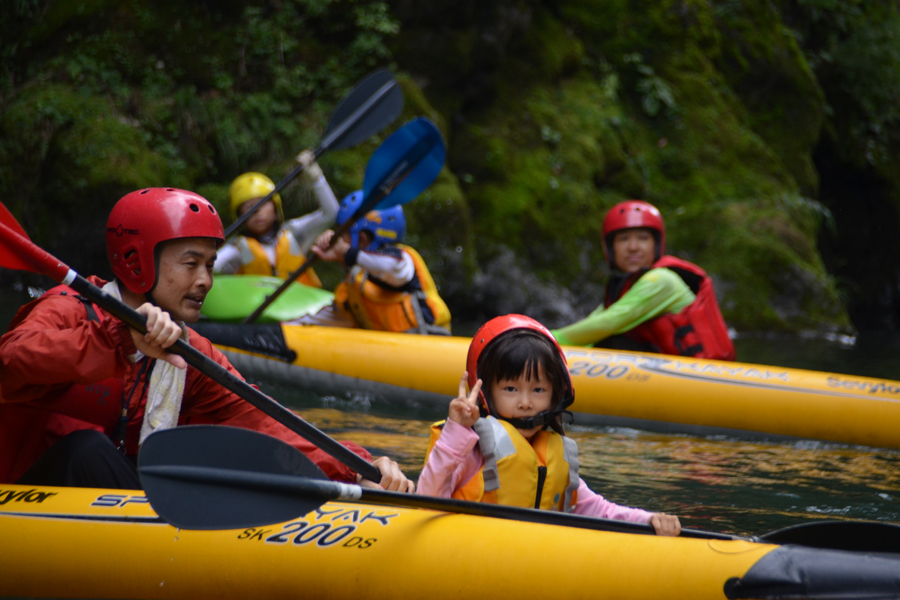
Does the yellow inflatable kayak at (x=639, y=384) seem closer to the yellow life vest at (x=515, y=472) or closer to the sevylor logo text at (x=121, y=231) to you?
the yellow life vest at (x=515, y=472)

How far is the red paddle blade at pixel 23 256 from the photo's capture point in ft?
5.93

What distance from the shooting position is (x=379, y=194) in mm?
5078

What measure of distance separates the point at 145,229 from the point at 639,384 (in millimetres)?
2947

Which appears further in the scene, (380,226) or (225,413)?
(380,226)

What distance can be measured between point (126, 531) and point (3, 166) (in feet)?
22.7

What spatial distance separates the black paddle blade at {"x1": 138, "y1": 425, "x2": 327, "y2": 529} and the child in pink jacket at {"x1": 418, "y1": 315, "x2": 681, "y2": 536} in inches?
14.2

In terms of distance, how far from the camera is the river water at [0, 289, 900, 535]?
2.96m

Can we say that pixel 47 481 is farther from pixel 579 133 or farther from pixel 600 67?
pixel 600 67

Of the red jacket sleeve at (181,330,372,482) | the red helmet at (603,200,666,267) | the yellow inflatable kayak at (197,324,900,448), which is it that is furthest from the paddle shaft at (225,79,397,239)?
the red jacket sleeve at (181,330,372,482)

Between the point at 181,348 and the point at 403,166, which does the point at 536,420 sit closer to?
the point at 181,348

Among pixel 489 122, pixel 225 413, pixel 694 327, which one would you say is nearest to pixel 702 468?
pixel 694 327

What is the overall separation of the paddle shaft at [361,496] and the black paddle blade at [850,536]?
14 centimetres

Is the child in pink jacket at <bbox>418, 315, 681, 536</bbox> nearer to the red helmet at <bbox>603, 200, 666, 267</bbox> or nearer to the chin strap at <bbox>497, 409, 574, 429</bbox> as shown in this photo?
the chin strap at <bbox>497, 409, 574, 429</bbox>

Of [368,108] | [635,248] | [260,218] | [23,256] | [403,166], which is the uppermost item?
[368,108]
